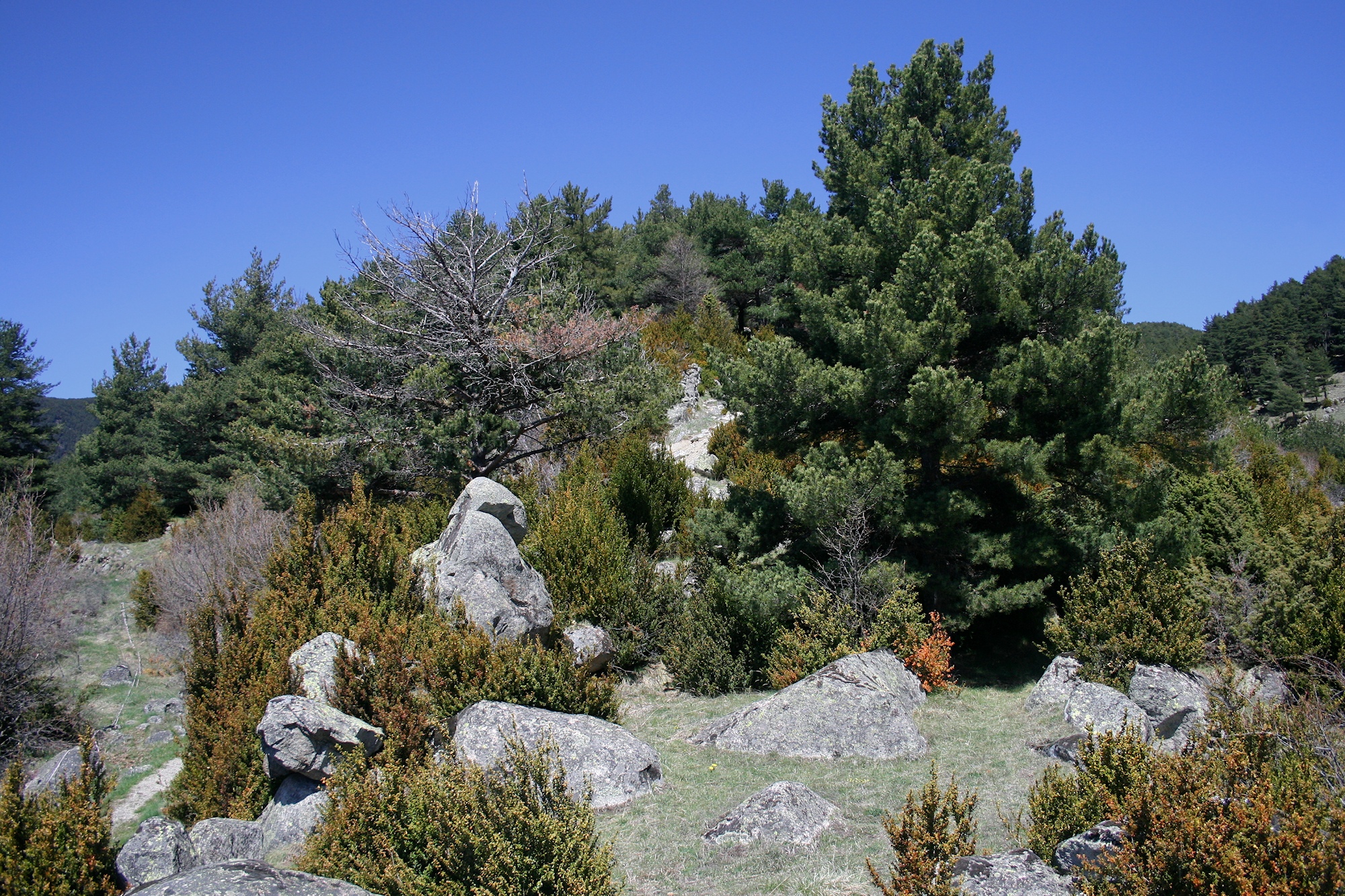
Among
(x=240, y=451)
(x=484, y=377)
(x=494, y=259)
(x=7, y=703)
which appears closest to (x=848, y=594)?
(x=484, y=377)

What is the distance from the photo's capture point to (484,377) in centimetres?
1579

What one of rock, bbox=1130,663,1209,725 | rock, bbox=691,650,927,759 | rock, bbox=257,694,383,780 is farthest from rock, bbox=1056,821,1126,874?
rock, bbox=257,694,383,780

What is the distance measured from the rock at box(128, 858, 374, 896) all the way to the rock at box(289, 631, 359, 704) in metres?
3.85

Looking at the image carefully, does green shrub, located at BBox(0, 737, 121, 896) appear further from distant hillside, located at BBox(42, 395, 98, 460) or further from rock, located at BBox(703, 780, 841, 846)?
distant hillside, located at BBox(42, 395, 98, 460)

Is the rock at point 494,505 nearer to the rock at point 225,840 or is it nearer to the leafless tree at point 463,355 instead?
the leafless tree at point 463,355

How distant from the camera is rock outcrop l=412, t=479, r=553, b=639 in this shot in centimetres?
1095

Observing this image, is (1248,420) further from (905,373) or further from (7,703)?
(7,703)

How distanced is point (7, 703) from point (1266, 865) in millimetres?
15325

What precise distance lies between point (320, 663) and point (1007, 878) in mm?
7530

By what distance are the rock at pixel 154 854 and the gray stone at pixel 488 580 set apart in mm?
4828

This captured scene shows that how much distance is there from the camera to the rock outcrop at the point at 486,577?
10953mm

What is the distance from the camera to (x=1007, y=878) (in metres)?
4.12

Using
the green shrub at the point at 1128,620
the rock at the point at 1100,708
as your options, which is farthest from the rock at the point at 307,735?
the green shrub at the point at 1128,620

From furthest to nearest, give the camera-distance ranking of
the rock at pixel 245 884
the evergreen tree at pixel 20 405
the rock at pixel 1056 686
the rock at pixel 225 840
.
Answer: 1. the evergreen tree at pixel 20 405
2. the rock at pixel 1056 686
3. the rock at pixel 225 840
4. the rock at pixel 245 884
